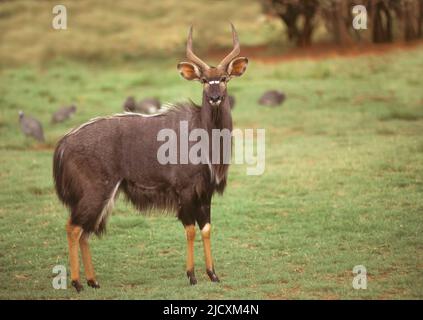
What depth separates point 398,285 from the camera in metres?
8.16

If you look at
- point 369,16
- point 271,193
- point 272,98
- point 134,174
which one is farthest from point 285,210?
point 369,16

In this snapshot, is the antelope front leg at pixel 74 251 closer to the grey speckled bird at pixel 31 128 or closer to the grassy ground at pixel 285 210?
the grassy ground at pixel 285 210

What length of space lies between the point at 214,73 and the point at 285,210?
3467mm

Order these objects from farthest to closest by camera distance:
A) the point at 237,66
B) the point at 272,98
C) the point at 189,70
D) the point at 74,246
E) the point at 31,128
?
the point at 272,98 → the point at 31,128 → the point at 237,66 → the point at 189,70 → the point at 74,246

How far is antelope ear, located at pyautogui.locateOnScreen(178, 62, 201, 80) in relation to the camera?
28.8 ft

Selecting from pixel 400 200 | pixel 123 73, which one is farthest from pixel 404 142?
pixel 123 73

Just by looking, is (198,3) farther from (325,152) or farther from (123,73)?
(325,152)

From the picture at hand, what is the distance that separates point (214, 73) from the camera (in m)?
8.59

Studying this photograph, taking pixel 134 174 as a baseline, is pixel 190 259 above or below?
below

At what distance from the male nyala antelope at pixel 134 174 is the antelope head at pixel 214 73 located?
0.01 metres

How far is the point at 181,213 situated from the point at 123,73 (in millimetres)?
16367

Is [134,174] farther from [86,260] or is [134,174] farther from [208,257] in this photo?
[208,257]

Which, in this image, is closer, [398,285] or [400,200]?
[398,285]
